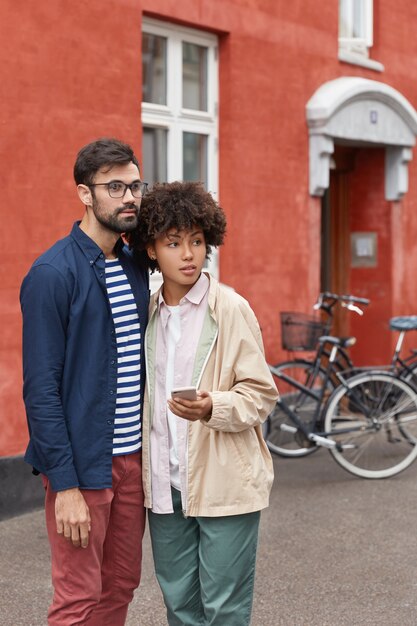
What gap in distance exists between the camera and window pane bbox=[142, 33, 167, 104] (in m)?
7.31

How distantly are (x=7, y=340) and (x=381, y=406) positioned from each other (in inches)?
106

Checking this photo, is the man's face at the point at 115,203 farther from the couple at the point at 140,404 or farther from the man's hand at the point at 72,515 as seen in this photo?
the man's hand at the point at 72,515

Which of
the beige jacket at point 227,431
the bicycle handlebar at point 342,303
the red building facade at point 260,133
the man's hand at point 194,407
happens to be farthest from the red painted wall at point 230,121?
the man's hand at point 194,407

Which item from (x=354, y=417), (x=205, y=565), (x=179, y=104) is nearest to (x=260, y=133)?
(x=179, y=104)

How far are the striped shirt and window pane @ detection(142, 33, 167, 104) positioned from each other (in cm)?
449

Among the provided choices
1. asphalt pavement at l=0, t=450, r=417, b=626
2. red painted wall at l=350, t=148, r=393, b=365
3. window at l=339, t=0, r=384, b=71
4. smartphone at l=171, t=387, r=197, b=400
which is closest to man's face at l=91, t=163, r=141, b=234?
smartphone at l=171, t=387, r=197, b=400

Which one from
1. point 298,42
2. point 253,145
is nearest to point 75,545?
point 253,145

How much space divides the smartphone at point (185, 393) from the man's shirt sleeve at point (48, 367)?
0.37 m

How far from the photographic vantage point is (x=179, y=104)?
7.66 metres

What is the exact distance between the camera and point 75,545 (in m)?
3.01

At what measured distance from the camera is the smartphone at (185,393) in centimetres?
282

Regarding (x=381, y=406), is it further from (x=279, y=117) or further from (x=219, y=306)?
(x=219, y=306)

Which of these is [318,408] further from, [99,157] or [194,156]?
[99,157]

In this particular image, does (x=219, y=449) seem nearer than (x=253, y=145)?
Yes
